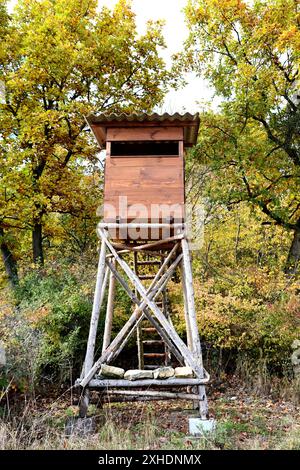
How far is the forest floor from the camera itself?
5383 mm

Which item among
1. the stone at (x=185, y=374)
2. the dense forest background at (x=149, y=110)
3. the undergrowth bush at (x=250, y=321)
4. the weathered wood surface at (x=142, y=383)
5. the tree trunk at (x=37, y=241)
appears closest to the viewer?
the weathered wood surface at (x=142, y=383)

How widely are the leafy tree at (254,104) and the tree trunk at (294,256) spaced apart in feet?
0.10

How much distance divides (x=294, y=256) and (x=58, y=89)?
9.07 m

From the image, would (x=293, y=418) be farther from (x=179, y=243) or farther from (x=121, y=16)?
(x=121, y=16)

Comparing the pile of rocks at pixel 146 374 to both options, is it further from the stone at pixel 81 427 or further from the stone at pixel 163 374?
the stone at pixel 81 427

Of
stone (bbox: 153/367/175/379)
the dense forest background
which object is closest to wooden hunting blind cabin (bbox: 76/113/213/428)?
stone (bbox: 153/367/175/379)

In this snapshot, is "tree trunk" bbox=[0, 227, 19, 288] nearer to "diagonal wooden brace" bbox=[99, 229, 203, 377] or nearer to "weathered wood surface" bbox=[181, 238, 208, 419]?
"diagonal wooden brace" bbox=[99, 229, 203, 377]

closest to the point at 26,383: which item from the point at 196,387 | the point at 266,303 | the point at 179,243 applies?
the point at 196,387

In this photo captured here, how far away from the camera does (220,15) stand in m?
12.9

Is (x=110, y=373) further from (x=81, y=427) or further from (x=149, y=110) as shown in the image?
(x=149, y=110)

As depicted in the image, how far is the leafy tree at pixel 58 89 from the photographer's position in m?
11.8

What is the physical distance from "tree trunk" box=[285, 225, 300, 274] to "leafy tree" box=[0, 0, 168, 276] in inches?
254

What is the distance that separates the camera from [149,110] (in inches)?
535

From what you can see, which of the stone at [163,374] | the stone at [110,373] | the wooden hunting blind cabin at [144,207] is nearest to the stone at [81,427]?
the wooden hunting blind cabin at [144,207]
